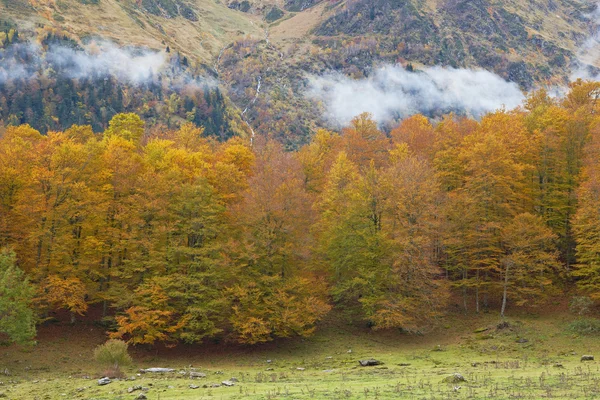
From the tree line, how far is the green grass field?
178cm

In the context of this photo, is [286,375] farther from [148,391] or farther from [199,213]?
[199,213]

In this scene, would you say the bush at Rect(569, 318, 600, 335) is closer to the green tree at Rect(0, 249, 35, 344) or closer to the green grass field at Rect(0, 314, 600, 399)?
the green grass field at Rect(0, 314, 600, 399)

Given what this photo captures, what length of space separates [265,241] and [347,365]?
13133 mm

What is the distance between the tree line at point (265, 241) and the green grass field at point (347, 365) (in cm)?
178

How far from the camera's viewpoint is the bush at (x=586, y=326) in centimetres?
3800

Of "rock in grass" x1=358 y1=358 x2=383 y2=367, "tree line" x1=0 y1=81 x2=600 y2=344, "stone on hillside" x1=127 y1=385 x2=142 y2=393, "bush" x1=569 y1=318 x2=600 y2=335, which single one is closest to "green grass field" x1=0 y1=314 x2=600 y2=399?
"stone on hillside" x1=127 y1=385 x2=142 y2=393

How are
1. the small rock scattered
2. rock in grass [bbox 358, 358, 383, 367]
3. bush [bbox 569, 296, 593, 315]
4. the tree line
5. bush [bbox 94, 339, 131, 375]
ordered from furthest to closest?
bush [bbox 569, 296, 593, 315] < the small rock scattered < the tree line < rock in grass [bbox 358, 358, 383, 367] < bush [bbox 94, 339, 131, 375]

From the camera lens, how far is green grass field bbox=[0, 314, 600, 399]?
19.5 meters

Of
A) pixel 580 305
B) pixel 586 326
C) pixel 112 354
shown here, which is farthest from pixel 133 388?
pixel 580 305

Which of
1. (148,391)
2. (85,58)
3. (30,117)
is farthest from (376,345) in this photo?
(85,58)

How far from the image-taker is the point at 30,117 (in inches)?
6476

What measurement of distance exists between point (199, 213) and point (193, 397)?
25.5 meters

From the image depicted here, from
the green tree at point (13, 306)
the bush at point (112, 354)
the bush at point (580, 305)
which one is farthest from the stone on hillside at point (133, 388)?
the bush at point (580, 305)

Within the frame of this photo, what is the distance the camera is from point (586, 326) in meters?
38.7
